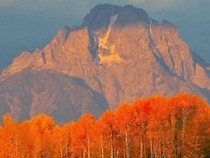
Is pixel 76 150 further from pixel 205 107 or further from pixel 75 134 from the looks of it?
pixel 205 107

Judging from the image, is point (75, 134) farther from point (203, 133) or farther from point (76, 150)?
point (203, 133)

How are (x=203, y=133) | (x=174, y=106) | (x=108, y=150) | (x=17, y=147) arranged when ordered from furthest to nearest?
(x=17, y=147) < (x=108, y=150) < (x=174, y=106) < (x=203, y=133)

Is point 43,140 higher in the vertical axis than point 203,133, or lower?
higher

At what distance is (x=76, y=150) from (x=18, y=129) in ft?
52.3

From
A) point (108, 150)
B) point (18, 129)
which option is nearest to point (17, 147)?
point (18, 129)

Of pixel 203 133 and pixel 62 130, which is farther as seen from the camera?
pixel 62 130

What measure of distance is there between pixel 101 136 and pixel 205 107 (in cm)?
2620

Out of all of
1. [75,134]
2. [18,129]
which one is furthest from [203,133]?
[18,129]

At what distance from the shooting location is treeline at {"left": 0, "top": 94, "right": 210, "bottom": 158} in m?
146

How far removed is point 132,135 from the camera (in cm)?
16350

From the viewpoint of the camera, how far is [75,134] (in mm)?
180375

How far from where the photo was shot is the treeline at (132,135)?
146m

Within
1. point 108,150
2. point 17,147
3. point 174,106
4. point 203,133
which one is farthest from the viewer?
point 17,147

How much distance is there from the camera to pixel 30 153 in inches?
7318
